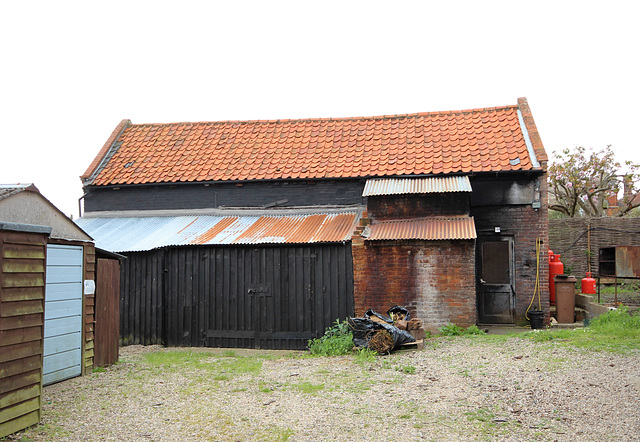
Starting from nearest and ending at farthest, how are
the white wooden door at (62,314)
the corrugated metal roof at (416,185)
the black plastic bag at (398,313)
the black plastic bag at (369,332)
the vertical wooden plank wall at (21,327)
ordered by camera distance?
the vertical wooden plank wall at (21,327) < the white wooden door at (62,314) < the black plastic bag at (369,332) < the black plastic bag at (398,313) < the corrugated metal roof at (416,185)

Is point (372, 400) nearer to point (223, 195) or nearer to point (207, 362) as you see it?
point (207, 362)

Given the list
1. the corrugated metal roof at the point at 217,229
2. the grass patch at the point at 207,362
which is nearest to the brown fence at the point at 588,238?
the corrugated metal roof at the point at 217,229

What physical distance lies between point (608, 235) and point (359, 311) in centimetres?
1190

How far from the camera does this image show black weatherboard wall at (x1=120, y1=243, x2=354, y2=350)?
39.3 feet

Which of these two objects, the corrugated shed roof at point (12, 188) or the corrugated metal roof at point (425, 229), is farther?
the corrugated metal roof at point (425, 229)

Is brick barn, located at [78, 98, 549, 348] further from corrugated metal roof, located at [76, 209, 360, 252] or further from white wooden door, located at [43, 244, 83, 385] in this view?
white wooden door, located at [43, 244, 83, 385]

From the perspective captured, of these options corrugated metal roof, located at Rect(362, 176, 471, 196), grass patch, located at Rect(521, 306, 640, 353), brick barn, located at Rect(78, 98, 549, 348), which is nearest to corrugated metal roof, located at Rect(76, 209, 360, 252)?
brick barn, located at Rect(78, 98, 549, 348)

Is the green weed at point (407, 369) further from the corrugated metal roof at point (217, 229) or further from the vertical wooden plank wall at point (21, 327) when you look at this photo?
the vertical wooden plank wall at point (21, 327)

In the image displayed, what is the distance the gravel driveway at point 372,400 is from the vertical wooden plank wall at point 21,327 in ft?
0.97

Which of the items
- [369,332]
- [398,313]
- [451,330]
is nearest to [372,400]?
[369,332]

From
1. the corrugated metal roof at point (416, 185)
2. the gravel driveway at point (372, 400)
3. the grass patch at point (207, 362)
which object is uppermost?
the corrugated metal roof at point (416, 185)

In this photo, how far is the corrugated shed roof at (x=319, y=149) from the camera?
13.9 metres

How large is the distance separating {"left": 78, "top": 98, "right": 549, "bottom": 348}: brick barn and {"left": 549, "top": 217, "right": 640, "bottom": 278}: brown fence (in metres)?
5.95

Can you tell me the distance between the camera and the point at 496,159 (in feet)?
44.3
